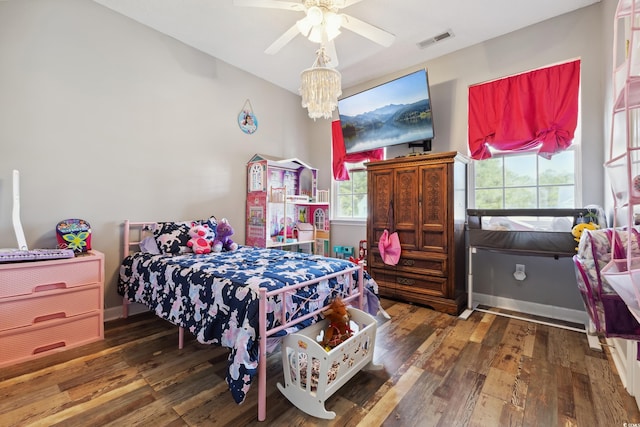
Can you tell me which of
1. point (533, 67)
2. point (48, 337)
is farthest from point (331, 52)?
point (48, 337)

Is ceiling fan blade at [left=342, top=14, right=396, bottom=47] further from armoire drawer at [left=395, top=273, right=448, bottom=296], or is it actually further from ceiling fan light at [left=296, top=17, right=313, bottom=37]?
armoire drawer at [left=395, top=273, right=448, bottom=296]

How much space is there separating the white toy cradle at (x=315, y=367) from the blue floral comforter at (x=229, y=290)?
0.50 ft

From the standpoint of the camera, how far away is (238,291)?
1.59 meters

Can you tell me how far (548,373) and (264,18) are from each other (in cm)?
362

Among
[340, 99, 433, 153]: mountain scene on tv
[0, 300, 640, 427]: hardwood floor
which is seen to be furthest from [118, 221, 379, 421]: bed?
[340, 99, 433, 153]: mountain scene on tv

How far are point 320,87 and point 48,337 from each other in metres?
2.60

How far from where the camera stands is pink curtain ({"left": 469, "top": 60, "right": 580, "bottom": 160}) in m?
2.63

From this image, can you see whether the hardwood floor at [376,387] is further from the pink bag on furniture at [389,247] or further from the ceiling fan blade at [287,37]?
the ceiling fan blade at [287,37]

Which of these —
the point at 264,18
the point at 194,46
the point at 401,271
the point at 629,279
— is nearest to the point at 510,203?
the point at 401,271

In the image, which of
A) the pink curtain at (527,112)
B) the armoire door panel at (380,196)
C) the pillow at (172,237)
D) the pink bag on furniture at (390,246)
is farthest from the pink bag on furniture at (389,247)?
the pillow at (172,237)

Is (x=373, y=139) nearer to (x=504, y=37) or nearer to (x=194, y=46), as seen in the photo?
(x=504, y=37)

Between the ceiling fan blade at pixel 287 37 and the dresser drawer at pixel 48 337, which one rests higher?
the ceiling fan blade at pixel 287 37

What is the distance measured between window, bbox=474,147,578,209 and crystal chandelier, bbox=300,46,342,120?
6.94 feet

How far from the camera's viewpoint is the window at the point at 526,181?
2.74m
